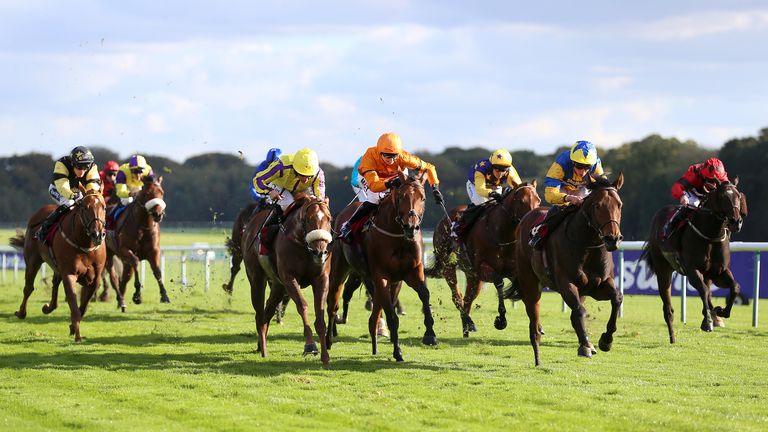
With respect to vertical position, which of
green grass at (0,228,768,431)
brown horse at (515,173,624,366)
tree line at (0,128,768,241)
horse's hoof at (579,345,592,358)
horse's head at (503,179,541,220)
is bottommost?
green grass at (0,228,768,431)

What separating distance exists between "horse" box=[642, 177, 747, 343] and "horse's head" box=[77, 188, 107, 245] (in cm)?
631

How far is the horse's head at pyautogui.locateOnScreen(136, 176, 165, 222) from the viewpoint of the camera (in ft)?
50.5

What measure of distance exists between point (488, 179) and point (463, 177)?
25.0m

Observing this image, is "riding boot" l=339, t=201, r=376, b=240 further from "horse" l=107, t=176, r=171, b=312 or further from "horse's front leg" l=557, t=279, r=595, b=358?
"horse" l=107, t=176, r=171, b=312

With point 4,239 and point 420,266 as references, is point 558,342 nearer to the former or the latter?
point 420,266

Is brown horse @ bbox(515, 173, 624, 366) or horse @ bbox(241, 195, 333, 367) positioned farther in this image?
horse @ bbox(241, 195, 333, 367)

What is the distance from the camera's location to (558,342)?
12.2 meters

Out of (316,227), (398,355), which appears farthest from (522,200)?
(316,227)

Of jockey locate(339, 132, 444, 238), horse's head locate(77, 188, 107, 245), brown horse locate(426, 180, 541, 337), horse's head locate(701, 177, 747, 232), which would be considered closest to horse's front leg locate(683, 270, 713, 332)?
horse's head locate(701, 177, 747, 232)

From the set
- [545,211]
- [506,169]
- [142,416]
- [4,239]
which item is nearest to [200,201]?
[4,239]

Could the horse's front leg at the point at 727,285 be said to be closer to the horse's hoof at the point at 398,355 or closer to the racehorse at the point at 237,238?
the horse's hoof at the point at 398,355

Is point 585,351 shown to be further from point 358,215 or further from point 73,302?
point 73,302

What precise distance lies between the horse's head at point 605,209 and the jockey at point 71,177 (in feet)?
19.3

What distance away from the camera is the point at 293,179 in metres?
10.6
